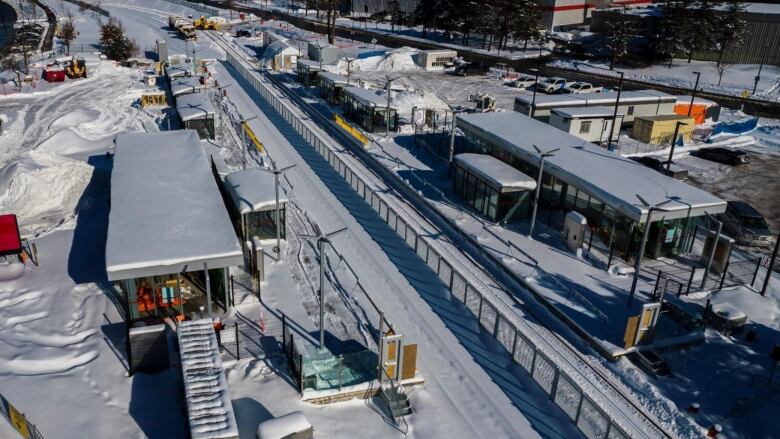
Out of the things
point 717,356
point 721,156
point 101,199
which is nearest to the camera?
point 717,356

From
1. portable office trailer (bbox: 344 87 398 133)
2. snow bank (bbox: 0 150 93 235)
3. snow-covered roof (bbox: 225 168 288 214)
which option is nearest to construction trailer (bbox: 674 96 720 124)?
portable office trailer (bbox: 344 87 398 133)

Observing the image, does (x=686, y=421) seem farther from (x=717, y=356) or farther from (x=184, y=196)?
(x=184, y=196)

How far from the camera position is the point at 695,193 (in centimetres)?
3291

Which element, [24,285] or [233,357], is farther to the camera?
[24,285]

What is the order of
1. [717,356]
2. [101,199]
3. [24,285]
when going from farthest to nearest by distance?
[101,199] → [24,285] → [717,356]

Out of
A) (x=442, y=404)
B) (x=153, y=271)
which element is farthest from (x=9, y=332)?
(x=442, y=404)

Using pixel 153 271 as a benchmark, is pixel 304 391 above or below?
below

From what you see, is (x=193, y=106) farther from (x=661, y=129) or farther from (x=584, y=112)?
(x=661, y=129)

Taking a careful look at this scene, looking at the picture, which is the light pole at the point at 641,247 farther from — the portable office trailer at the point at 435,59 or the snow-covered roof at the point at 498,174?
the portable office trailer at the point at 435,59

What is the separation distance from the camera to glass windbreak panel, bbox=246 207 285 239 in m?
31.2

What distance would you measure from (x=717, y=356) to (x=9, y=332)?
2788 centimetres

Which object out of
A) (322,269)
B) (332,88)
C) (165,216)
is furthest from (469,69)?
(322,269)

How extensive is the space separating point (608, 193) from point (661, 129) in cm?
2525

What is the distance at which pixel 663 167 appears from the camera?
46.1m
